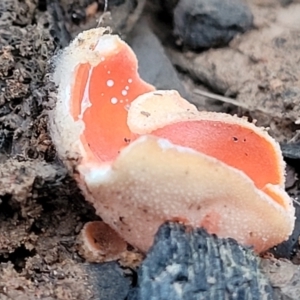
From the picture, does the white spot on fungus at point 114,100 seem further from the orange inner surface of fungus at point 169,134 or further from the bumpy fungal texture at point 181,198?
the bumpy fungal texture at point 181,198

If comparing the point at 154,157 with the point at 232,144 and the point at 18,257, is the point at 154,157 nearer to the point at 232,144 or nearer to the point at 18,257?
the point at 232,144

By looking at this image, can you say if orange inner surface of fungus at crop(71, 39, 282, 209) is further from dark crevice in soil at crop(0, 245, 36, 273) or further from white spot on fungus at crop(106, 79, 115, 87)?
dark crevice in soil at crop(0, 245, 36, 273)

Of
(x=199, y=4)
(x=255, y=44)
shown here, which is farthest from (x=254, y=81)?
(x=199, y=4)

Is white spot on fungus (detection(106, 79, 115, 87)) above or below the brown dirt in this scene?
above

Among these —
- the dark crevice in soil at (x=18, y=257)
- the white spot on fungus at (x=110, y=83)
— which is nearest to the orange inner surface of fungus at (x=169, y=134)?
the white spot on fungus at (x=110, y=83)

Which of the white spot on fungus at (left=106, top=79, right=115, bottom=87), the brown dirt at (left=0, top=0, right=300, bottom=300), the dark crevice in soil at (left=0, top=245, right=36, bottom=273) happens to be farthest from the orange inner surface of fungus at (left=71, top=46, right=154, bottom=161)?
the dark crevice in soil at (left=0, top=245, right=36, bottom=273)

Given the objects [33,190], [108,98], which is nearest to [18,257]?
[33,190]
